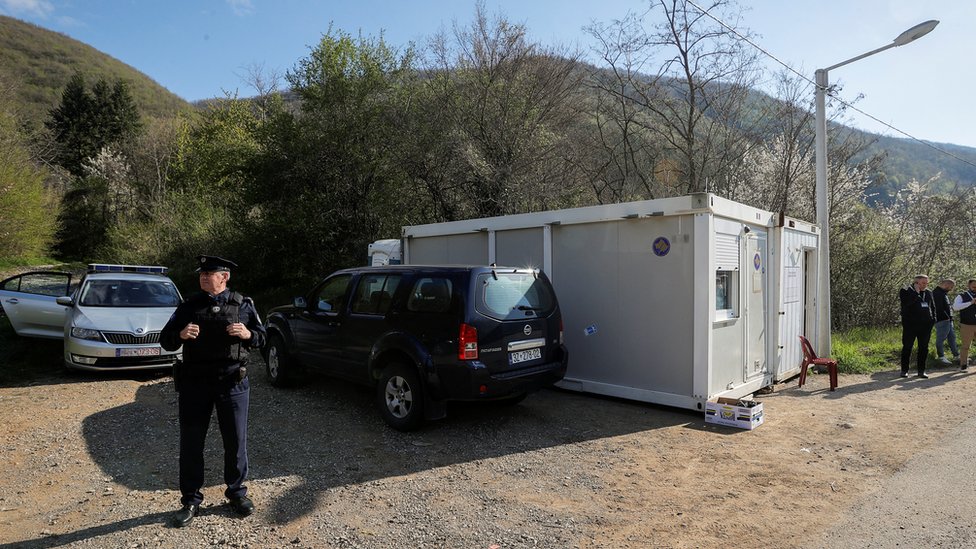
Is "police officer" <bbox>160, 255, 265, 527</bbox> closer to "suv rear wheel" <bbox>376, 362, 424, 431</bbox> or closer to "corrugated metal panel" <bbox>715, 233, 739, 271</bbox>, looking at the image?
"suv rear wheel" <bbox>376, 362, 424, 431</bbox>

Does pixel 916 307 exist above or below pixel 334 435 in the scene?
above

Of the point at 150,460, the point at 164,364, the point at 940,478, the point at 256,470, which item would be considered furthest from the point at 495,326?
the point at 164,364

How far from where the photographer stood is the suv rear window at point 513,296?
19.2 feet

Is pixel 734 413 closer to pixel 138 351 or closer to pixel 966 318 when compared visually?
pixel 966 318

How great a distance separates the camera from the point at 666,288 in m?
6.89

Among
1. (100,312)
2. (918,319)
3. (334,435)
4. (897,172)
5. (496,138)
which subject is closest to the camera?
(334,435)

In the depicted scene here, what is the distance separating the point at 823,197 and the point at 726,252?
4498 millimetres

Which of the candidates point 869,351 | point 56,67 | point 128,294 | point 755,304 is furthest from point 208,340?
point 56,67

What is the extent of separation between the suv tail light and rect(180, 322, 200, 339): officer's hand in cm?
248

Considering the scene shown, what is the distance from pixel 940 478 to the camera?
188 inches

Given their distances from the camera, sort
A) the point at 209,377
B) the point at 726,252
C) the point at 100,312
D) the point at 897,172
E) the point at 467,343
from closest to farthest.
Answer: the point at 209,377, the point at 467,343, the point at 726,252, the point at 100,312, the point at 897,172

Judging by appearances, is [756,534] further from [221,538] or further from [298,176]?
[298,176]

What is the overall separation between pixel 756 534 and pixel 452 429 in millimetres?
3245

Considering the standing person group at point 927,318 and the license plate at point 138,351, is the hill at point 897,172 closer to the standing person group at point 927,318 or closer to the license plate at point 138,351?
the standing person group at point 927,318
